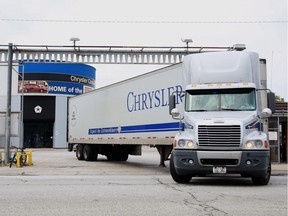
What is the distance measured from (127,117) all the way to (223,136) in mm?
8872

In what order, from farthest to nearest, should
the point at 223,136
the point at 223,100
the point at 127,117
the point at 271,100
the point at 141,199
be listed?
1. the point at 127,117
2. the point at 271,100
3. the point at 223,100
4. the point at 223,136
5. the point at 141,199

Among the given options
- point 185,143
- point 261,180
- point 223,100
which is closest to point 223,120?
point 223,100

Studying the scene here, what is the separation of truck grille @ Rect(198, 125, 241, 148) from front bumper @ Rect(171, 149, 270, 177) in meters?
0.21

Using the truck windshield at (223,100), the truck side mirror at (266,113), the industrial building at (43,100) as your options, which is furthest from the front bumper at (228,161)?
the industrial building at (43,100)

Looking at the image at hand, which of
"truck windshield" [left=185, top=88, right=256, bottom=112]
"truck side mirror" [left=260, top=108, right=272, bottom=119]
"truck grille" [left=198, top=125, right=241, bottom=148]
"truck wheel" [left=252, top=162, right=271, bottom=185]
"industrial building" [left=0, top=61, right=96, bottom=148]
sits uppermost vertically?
"industrial building" [left=0, top=61, right=96, bottom=148]

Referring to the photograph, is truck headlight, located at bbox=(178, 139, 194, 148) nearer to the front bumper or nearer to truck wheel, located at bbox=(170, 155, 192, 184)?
the front bumper

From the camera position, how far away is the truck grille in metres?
12.0

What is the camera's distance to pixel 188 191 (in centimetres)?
1101

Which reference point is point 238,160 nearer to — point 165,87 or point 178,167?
point 178,167

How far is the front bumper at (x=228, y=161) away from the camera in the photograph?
1195 cm

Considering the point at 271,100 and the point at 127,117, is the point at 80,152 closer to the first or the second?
the point at 127,117

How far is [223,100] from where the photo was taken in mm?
12820

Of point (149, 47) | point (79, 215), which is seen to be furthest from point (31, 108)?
point (79, 215)

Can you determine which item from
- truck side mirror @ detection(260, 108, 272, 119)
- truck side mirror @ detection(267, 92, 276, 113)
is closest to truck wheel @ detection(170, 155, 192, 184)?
truck side mirror @ detection(260, 108, 272, 119)
